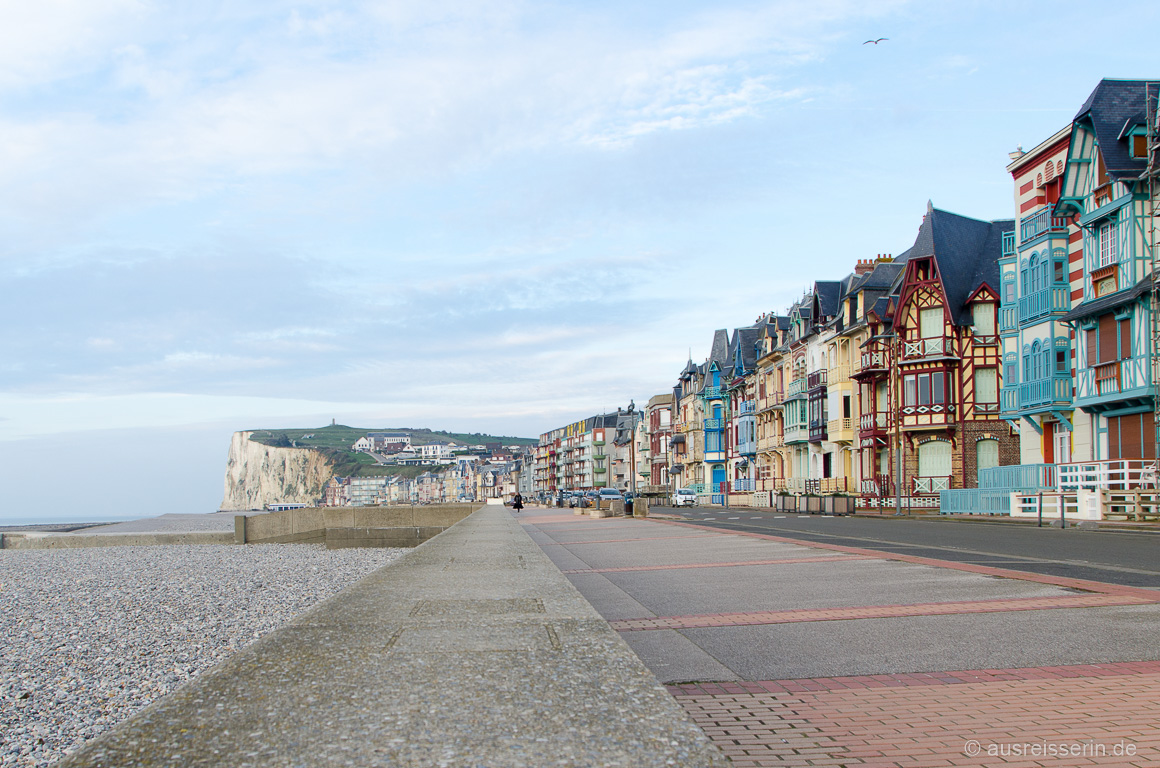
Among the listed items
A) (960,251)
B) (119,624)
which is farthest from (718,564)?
(960,251)

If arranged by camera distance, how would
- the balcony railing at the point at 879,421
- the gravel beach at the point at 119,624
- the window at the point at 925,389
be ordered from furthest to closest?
the balcony railing at the point at 879,421
the window at the point at 925,389
the gravel beach at the point at 119,624

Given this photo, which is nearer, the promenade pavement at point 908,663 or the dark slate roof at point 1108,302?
the promenade pavement at point 908,663

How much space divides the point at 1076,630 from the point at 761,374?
6652 cm

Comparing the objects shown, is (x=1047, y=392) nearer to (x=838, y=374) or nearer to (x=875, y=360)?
(x=875, y=360)

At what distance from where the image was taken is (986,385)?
4562cm

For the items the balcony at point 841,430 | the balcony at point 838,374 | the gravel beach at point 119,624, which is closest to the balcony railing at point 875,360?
the balcony at point 838,374

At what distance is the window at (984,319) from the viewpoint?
45.6 metres

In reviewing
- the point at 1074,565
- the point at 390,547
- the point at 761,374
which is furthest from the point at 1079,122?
the point at 761,374

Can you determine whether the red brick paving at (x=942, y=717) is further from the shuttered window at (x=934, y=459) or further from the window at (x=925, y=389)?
the shuttered window at (x=934, y=459)

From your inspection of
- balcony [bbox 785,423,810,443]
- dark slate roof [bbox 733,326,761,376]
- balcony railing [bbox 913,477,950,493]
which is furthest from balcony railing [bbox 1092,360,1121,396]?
dark slate roof [bbox 733,326,761,376]

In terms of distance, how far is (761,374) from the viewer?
72.9 metres

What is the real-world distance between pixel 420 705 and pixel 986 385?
46604 mm

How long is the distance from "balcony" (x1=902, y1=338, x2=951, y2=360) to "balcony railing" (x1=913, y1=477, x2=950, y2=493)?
6.01 m

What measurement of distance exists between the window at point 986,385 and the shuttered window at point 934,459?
2819mm
